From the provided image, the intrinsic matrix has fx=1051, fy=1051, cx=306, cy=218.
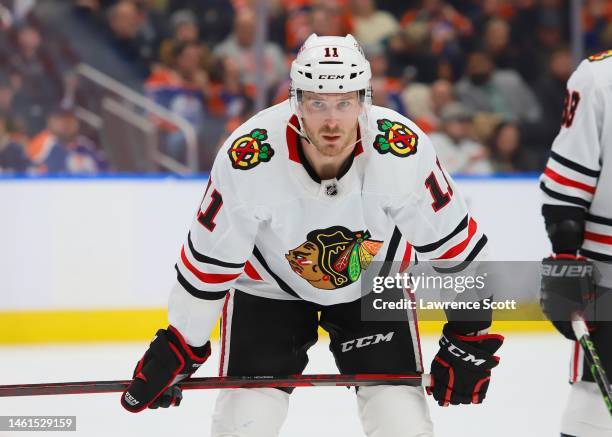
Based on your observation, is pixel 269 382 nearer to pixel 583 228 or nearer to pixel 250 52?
pixel 583 228

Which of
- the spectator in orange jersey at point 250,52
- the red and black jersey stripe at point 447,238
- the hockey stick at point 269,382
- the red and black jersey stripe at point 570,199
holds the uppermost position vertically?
the spectator in orange jersey at point 250,52

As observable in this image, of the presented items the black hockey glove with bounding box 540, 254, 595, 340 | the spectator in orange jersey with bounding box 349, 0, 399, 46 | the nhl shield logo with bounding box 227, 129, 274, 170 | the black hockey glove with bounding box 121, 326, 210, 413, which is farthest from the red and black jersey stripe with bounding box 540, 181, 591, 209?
the spectator in orange jersey with bounding box 349, 0, 399, 46

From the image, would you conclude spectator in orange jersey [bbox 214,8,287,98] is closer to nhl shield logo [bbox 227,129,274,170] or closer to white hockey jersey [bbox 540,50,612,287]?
nhl shield logo [bbox 227,129,274,170]

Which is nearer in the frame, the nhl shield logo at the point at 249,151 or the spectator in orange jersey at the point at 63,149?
the nhl shield logo at the point at 249,151

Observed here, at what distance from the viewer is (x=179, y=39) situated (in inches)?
210

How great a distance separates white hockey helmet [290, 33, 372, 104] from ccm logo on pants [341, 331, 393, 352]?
1.98 ft

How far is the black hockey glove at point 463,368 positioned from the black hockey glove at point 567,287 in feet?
0.54

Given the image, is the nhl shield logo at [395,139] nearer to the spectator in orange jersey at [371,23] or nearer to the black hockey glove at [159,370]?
the black hockey glove at [159,370]

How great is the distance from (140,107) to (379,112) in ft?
8.95

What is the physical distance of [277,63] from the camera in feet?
17.2

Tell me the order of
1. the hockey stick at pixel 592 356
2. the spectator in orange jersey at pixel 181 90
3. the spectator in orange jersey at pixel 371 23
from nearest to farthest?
the hockey stick at pixel 592 356 < the spectator in orange jersey at pixel 181 90 < the spectator in orange jersey at pixel 371 23

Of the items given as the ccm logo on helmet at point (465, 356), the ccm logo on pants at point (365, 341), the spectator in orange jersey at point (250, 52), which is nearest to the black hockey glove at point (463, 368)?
the ccm logo on helmet at point (465, 356)

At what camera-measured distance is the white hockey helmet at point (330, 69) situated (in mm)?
2402

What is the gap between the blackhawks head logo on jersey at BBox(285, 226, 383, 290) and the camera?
2.53 metres
